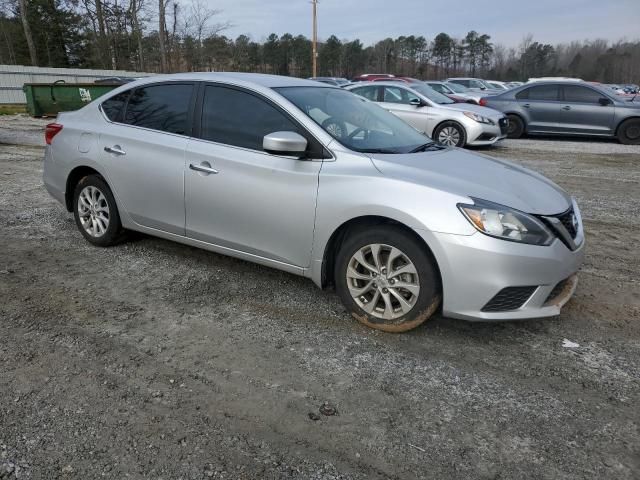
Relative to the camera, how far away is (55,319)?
3469mm

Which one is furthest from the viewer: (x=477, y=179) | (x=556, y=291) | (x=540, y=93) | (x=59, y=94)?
(x=59, y=94)

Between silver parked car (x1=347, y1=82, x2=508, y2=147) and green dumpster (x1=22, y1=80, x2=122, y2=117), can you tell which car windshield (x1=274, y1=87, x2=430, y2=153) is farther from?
green dumpster (x1=22, y1=80, x2=122, y2=117)

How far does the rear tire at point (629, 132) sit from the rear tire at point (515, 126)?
7.77ft

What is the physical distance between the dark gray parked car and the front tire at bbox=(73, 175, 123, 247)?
12080 mm

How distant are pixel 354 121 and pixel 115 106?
229cm

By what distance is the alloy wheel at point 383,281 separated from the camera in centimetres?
321

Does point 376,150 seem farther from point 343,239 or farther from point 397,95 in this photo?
point 397,95

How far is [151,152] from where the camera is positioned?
13.8 ft

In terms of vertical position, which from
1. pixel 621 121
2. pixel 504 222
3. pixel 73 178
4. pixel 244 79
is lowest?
pixel 621 121

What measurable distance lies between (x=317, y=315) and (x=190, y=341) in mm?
910

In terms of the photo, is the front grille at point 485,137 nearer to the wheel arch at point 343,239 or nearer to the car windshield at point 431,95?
the car windshield at point 431,95

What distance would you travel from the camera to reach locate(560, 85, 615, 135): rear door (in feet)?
42.9

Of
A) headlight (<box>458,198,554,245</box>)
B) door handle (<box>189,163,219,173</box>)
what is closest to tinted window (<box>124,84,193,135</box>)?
door handle (<box>189,163,219,173</box>)

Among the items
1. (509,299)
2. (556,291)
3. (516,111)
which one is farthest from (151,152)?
(516,111)
